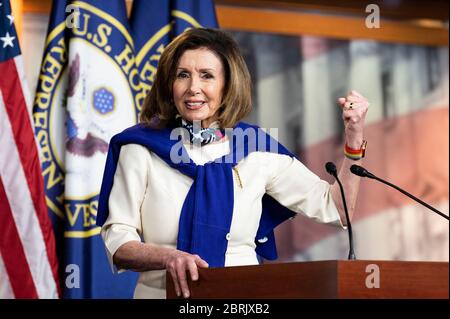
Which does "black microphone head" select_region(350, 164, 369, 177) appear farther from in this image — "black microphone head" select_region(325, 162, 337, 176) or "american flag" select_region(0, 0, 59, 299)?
"american flag" select_region(0, 0, 59, 299)

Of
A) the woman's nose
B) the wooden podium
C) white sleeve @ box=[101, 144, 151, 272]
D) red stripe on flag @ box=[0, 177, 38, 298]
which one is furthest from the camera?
red stripe on flag @ box=[0, 177, 38, 298]

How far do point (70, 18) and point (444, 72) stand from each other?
2319mm

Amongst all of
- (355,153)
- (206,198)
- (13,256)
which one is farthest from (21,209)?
(355,153)

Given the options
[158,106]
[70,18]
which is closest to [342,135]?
[70,18]

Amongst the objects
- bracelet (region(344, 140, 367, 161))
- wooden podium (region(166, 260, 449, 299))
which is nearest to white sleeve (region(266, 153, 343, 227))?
→ bracelet (region(344, 140, 367, 161))

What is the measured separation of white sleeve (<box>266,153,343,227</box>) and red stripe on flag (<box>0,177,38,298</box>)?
57.0 inches

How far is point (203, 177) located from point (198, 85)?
277mm

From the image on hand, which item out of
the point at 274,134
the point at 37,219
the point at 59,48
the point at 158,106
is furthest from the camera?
the point at 274,134

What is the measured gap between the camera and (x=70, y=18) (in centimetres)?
382

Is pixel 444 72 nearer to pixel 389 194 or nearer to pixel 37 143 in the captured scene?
pixel 389 194

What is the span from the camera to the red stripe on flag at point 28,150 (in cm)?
357

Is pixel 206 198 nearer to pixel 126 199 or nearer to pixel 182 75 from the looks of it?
pixel 126 199

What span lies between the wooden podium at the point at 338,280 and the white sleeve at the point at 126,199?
53 centimetres

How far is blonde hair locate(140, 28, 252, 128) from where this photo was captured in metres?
2.49
